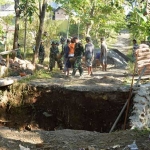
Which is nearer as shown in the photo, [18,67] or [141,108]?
[141,108]

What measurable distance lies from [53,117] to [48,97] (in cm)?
71

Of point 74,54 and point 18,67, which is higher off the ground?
point 74,54

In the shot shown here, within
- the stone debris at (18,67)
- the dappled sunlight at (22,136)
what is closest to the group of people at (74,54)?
the stone debris at (18,67)

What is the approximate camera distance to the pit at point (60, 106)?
32.0 feet

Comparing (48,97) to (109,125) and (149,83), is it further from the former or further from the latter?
(149,83)

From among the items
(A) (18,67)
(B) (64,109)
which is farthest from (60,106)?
(A) (18,67)

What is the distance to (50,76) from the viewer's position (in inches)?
467

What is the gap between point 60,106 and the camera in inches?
401

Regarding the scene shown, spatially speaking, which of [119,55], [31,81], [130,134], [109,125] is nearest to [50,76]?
[31,81]

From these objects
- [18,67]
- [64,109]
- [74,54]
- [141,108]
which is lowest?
[64,109]

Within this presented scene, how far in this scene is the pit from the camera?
974 centimetres

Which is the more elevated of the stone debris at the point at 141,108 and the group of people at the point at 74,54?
the group of people at the point at 74,54

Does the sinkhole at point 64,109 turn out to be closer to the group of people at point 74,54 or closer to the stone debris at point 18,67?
the group of people at point 74,54

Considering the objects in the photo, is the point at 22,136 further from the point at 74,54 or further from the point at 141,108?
the point at 74,54
